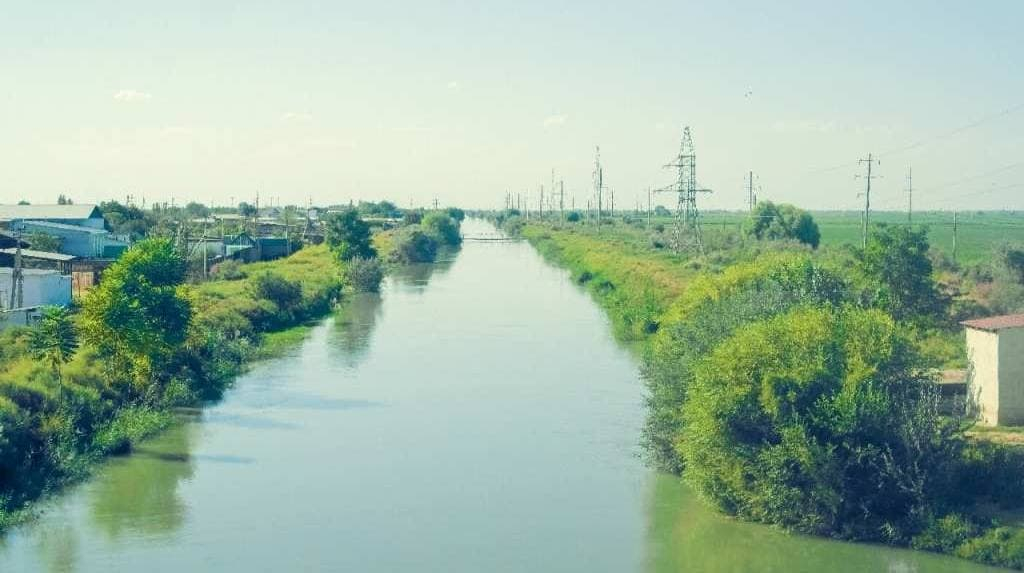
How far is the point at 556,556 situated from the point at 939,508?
4.19m

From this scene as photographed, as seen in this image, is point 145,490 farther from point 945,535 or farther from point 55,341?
point 945,535

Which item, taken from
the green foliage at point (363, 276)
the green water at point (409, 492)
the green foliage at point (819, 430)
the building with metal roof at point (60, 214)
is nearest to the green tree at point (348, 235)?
the green foliage at point (363, 276)

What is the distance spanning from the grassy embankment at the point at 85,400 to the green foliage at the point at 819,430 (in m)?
8.29

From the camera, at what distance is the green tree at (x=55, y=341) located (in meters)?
16.5

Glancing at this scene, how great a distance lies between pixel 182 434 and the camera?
1812 cm

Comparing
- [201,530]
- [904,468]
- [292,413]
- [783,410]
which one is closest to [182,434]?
[292,413]

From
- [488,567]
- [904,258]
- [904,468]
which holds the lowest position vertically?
[488,567]

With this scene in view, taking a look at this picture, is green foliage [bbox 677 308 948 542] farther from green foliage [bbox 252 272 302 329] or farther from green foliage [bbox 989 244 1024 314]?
green foliage [bbox 252 272 302 329]

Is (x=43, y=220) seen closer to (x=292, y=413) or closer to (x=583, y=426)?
(x=292, y=413)

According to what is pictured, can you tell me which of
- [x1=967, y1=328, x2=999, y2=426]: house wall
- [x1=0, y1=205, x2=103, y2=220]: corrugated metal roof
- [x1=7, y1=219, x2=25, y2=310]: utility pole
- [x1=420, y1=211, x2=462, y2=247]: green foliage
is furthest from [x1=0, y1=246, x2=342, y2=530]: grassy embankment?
[x1=420, y1=211, x2=462, y2=247]: green foliage

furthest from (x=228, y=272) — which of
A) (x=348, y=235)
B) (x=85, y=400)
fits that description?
(x=85, y=400)

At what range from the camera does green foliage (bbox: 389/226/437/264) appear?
6247cm

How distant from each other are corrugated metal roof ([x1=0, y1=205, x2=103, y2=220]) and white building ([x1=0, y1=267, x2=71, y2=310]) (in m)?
24.6

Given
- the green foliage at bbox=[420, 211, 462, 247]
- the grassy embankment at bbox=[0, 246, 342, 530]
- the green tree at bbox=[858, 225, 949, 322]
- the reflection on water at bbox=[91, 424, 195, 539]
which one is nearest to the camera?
the reflection on water at bbox=[91, 424, 195, 539]
